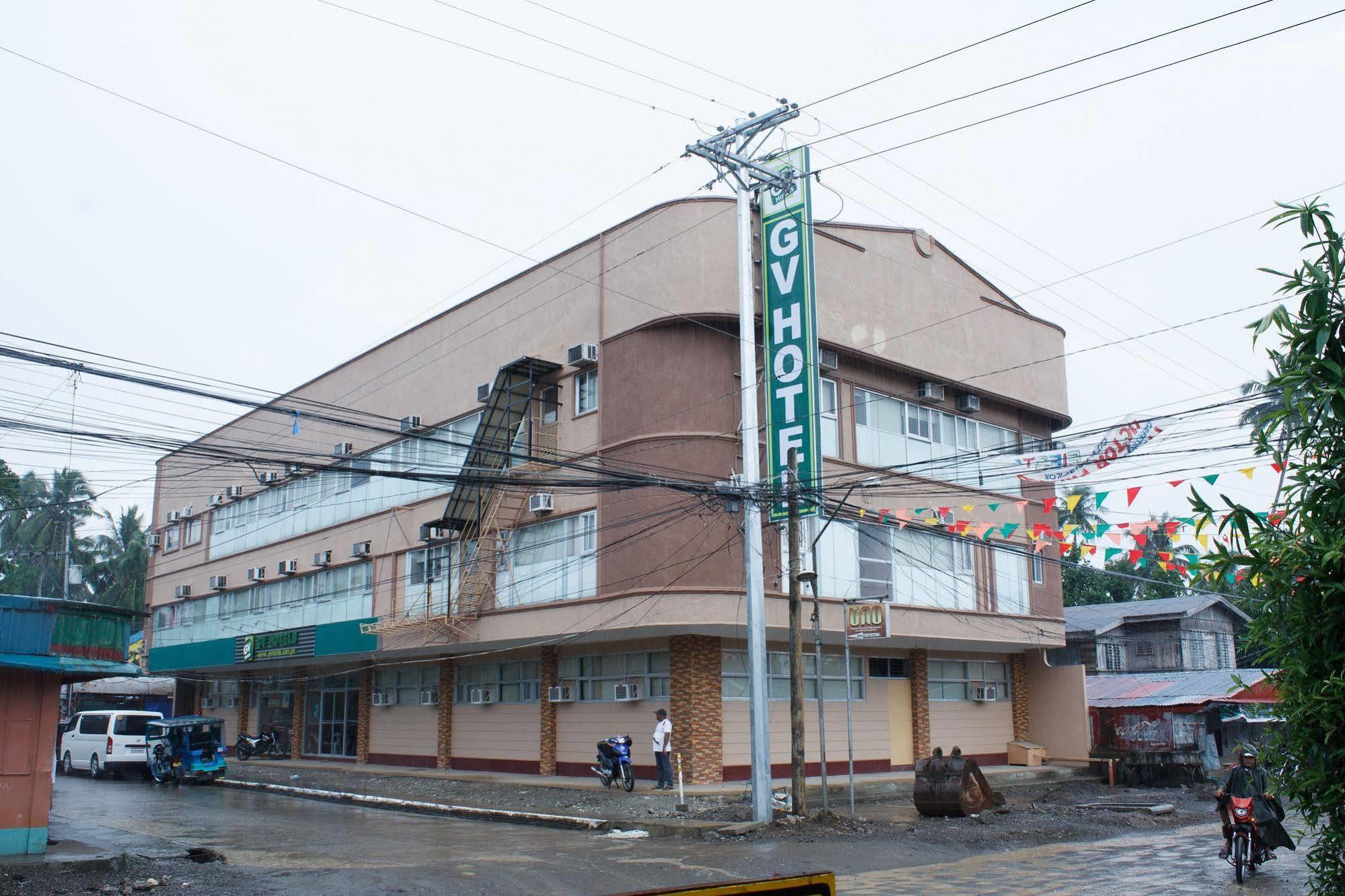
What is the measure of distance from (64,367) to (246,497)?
1135 inches

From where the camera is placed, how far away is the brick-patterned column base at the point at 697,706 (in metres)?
23.6

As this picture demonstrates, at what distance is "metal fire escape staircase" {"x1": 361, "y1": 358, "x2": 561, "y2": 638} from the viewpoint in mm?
27078

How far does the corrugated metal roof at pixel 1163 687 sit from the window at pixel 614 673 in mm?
15263

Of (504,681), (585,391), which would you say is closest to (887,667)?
(504,681)

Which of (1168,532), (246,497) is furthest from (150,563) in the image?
(1168,532)

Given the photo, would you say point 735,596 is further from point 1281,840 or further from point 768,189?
point 1281,840

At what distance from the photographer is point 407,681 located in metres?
33.1

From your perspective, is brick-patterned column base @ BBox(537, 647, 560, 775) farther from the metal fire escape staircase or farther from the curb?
the curb

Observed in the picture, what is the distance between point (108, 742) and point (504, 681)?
506 inches

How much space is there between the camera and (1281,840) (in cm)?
1349

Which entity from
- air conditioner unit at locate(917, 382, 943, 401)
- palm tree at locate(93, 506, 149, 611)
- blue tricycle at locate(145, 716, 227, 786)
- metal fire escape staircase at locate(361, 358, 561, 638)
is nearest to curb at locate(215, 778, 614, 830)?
blue tricycle at locate(145, 716, 227, 786)

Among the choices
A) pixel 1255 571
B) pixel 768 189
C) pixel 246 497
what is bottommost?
pixel 1255 571

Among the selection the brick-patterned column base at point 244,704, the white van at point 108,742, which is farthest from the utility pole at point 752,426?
the brick-patterned column base at point 244,704

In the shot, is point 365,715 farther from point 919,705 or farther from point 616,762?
point 919,705
